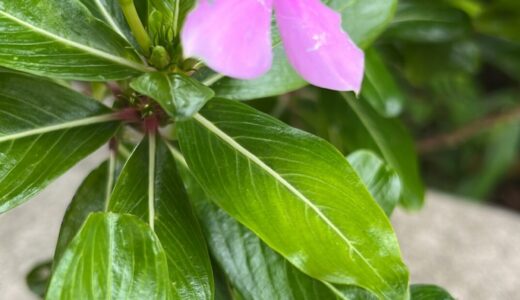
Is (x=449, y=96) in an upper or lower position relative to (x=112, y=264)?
lower

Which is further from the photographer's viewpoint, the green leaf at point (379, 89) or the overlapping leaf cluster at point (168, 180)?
the green leaf at point (379, 89)

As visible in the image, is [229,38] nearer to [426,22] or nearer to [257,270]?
[257,270]

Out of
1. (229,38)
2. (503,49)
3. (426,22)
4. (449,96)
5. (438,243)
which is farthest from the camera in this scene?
(449,96)

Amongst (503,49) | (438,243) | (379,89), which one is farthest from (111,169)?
(503,49)

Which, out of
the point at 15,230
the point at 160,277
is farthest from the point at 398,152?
the point at 15,230

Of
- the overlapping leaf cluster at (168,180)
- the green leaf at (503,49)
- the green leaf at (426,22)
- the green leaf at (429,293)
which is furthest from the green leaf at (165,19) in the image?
the green leaf at (503,49)

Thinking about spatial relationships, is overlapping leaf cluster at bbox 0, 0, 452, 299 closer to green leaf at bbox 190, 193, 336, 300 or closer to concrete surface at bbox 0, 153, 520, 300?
green leaf at bbox 190, 193, 336, 300

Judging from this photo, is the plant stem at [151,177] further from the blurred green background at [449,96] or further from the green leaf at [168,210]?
the blurred green background at [449,96]
